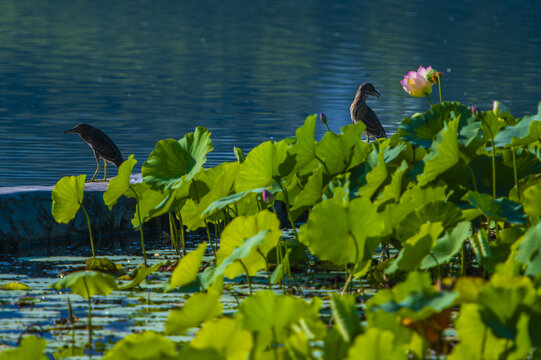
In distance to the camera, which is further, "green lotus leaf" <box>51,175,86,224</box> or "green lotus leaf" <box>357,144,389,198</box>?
"green lotus leaf" <box>51,175,86,224</box>

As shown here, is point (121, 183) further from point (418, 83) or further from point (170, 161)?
point (418, 83)

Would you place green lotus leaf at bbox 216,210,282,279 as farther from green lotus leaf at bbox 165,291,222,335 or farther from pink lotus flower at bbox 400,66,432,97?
pink lotus flower at bbox 400,66,432,97

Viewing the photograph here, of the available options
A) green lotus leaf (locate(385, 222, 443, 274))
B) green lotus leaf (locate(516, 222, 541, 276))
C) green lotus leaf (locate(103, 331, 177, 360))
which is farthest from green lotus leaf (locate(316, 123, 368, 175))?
green lotus leaf (locate(103, 331, 177, 360))

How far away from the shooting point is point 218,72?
1769 cm

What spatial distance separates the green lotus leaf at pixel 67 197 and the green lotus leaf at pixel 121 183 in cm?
12

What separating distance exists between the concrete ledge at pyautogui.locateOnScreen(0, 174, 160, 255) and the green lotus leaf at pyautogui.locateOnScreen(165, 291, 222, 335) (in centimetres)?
217

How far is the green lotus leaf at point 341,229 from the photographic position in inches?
103

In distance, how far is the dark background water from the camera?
9766 millimetres

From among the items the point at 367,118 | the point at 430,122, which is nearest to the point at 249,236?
the point at 430,122

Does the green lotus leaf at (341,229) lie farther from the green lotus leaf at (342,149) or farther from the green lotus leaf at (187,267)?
the green lotus leaf at (342,149)

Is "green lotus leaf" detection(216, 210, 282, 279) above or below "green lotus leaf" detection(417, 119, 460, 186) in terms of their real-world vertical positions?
below

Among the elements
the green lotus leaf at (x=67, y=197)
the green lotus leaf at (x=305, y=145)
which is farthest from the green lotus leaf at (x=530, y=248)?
the green lotus leaf at (x=67, y=197)

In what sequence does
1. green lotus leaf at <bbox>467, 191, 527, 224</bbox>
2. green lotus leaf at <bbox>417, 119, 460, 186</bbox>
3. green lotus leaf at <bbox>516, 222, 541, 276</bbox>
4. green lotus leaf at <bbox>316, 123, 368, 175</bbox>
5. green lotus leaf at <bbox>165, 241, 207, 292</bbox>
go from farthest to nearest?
green lotus leaf at <bbox>316, 123, 368, 175</bbox> → green lotus leaf at <bbox>417, 119, 460, 186</bbox> → green lotus leaf at <bbox>467, 191, 527, 224</bbox> → green lotus leaf at <bbox>165, 241, 207, 292</bbox> → green lotus leaf at <bbox>516, 222, 541, 276</bbox>

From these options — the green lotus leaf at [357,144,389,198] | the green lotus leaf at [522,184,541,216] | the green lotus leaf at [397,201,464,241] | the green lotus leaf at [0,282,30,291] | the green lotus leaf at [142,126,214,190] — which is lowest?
the green lotus leaf at [0,282,30,291]
